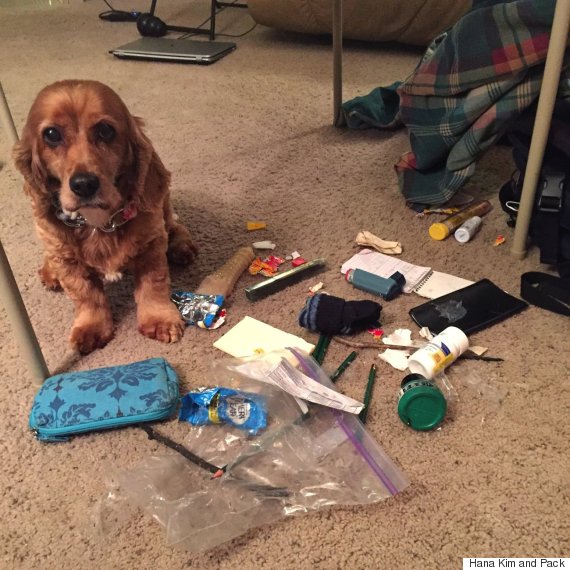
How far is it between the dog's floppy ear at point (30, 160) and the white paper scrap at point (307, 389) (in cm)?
58

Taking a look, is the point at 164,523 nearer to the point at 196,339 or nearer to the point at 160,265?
the point at 196,339

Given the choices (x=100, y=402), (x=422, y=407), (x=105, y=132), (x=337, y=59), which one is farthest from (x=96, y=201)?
(x=337, y=59)

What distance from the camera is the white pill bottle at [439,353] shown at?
43.8 inches

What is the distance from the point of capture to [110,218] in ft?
3.99

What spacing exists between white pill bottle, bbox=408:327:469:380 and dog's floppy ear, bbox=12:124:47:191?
784 millimetres

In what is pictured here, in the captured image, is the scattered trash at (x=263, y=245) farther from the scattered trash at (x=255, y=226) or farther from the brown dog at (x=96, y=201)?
the brown dog at (x=96, y=201)

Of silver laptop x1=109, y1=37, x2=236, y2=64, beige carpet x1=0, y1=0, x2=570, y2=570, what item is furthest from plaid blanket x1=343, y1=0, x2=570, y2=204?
silver laptop x1=109, y1=37, x2=236, y2=64

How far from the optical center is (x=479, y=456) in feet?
3.29

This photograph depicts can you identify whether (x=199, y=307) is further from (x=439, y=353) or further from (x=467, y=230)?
(x=467, y=230)

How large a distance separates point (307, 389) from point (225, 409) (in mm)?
145

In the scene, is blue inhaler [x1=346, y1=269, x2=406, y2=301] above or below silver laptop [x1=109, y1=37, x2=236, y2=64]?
above

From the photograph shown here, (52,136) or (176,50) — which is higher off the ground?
(52,136)

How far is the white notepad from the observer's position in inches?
54.0

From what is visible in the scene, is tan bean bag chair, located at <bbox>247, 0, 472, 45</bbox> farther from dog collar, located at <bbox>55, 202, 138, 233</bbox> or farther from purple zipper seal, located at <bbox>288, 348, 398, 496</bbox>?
purple zipper seal, located at <bbox>288, 348, 398, 496</bbox>
